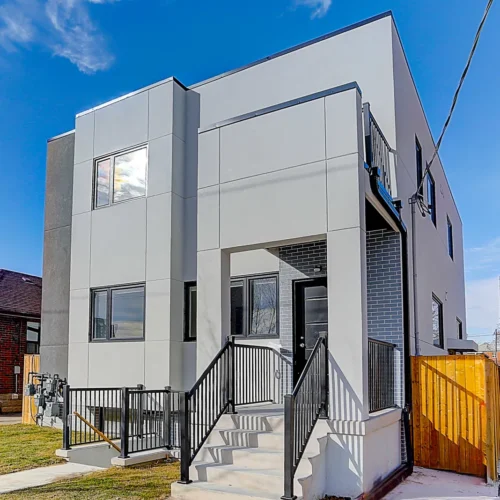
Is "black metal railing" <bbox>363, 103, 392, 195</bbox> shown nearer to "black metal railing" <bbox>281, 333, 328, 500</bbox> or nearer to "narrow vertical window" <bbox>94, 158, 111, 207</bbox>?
"black metal railing" <bbox>281, 333, 328, 500</bbox>

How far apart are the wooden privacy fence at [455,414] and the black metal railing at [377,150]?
2806mm

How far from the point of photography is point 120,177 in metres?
11.1

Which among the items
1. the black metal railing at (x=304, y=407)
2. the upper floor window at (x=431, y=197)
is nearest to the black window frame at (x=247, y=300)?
the black metal railing at (x=304, y=407)

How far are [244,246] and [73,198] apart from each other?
19.6 ft

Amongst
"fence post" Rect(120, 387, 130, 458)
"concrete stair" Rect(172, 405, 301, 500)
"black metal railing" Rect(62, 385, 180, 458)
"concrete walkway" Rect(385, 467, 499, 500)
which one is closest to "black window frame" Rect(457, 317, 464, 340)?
"concrete walkway" Rect(385, 467, 499, 500)

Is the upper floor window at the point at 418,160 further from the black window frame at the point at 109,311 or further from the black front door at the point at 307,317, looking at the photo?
the black window frame at the point at 109,311

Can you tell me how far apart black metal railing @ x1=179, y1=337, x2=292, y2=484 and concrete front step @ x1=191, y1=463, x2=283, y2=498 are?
7.2 inches

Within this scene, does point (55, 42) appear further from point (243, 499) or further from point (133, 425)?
point (243, 499)

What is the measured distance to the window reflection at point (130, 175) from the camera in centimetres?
1077

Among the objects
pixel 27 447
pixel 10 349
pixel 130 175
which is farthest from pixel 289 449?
pixel 10 349

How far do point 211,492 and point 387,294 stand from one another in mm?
3922

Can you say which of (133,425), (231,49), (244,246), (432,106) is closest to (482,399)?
(244,246)

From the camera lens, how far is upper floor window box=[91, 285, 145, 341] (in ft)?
33.9

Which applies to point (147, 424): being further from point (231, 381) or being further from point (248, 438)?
point (248, 438)
